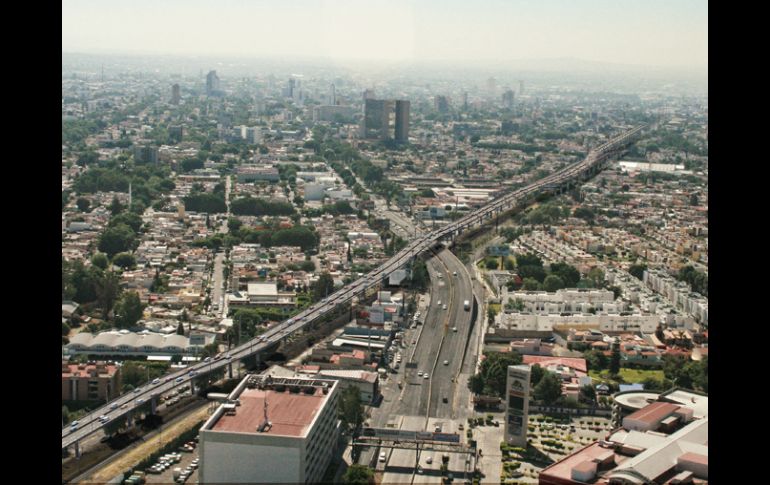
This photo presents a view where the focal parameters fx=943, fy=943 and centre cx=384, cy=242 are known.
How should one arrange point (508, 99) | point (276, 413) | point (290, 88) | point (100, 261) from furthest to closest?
point (508, 99), point (290, 88), point (100, 261), point (276, 413)

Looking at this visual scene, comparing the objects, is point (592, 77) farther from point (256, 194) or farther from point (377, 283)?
point (377, 283)

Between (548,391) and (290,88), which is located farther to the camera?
(290,88)

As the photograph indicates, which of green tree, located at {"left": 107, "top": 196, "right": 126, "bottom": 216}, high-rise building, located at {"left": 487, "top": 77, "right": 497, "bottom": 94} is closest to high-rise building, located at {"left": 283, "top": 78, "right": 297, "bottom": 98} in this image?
high-rise building, located at {"left": 487, "top": 77, "right": 497, "bottom": 94}

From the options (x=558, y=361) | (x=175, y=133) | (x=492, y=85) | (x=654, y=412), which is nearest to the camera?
(x=654, y=412)

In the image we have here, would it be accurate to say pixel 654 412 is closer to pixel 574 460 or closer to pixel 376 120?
pixel 574 460

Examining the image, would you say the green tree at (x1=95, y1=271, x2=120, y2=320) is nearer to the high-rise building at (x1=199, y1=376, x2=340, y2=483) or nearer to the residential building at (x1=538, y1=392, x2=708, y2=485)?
the high-rise building at (x1=199, y1=376, x2=340, y2=483)

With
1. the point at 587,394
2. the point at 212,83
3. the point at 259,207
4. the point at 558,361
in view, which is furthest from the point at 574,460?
the point at 212,83
